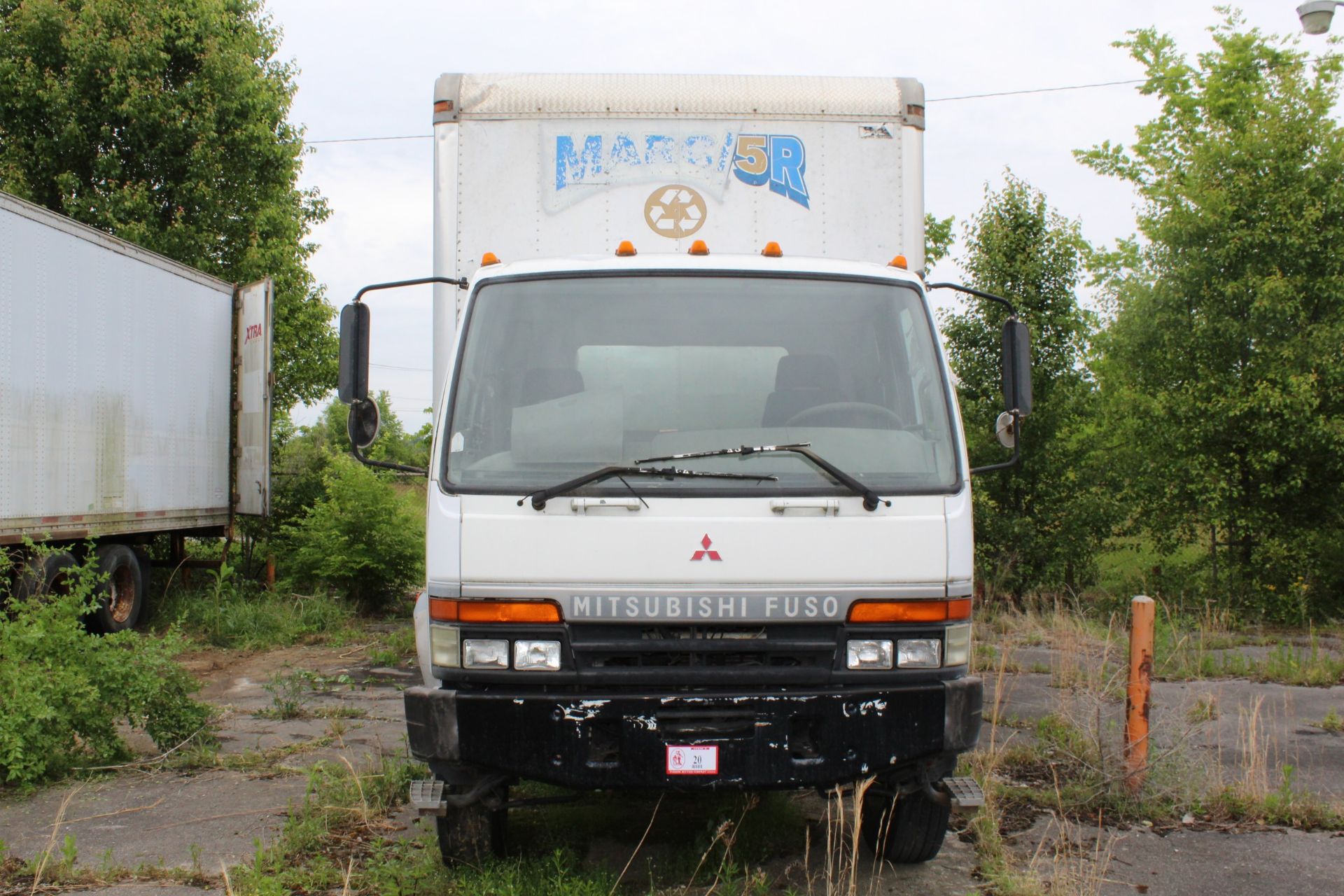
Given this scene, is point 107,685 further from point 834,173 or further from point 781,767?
point 834,173

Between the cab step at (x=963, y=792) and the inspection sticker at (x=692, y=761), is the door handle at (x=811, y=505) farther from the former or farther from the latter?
the cab step at (x=963, y=792)

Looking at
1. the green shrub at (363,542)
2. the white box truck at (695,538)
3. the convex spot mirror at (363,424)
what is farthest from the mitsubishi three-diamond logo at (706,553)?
the green shrub at (363,542)

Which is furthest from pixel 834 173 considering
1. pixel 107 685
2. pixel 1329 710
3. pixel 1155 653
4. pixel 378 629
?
pixel 378 629

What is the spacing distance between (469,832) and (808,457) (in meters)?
1.84

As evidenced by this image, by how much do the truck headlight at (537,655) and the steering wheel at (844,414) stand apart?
1.14 metres

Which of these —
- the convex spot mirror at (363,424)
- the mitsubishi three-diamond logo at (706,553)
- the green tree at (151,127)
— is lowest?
the mitsubishi three-diamond logo at (706,553)

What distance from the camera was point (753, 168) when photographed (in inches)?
218

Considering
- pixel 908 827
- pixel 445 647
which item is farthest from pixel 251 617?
pixel 908 827

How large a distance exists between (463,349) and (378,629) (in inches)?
319

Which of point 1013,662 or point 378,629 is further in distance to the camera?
point 378,629

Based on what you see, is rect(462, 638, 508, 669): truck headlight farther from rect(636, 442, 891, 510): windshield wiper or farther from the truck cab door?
the truck cab door

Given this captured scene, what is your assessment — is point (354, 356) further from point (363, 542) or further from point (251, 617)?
point (363, 542)

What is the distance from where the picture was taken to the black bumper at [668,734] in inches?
148

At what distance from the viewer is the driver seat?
13.8 feet
